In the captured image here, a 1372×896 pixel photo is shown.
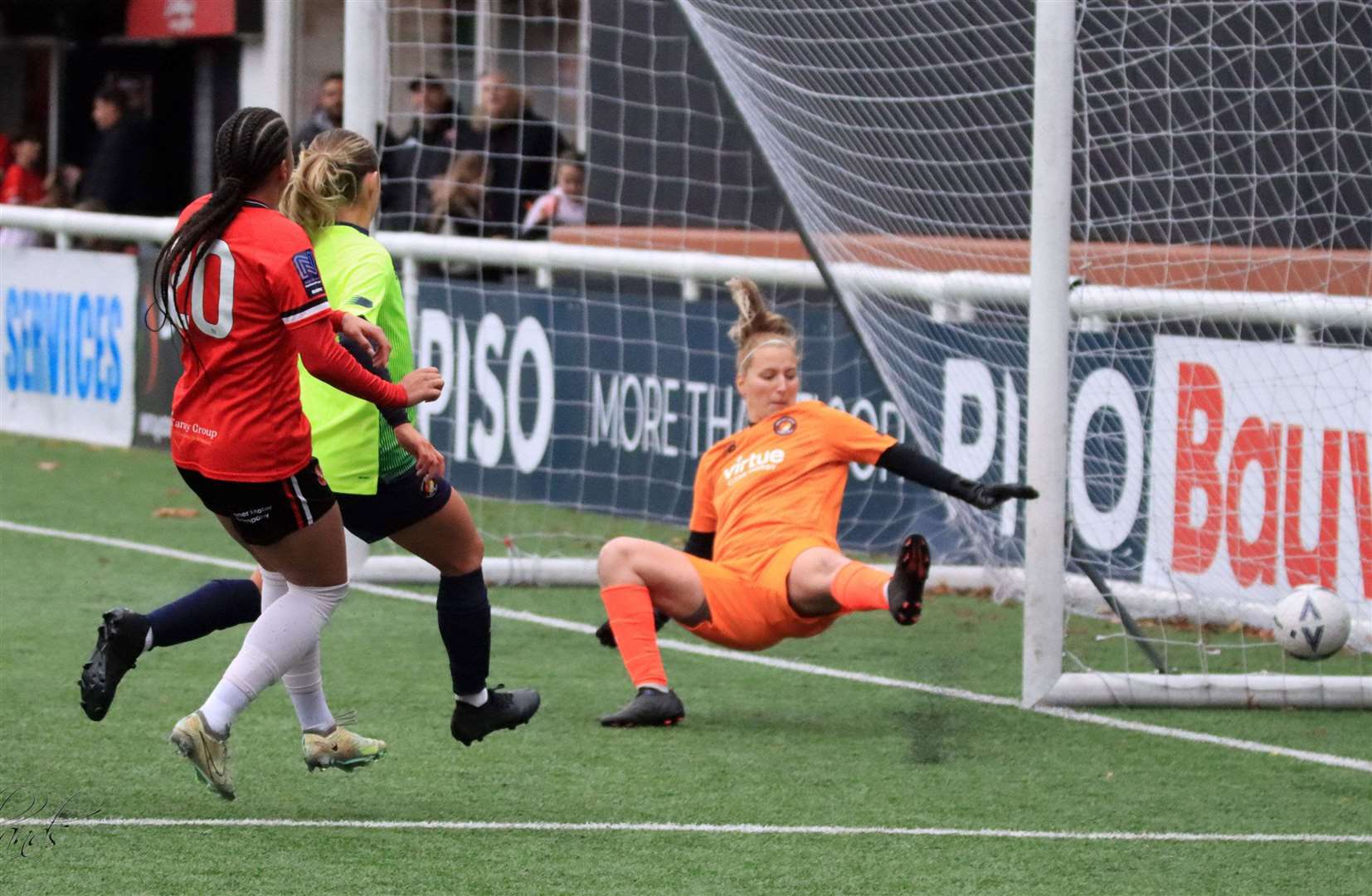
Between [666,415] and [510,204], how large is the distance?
1323 millimetres

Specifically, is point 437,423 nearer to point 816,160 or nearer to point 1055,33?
point 816,160

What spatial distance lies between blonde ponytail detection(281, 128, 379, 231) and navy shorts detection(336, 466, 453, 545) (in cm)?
65

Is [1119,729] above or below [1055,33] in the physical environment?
below

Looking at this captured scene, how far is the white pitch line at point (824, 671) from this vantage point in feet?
19.7

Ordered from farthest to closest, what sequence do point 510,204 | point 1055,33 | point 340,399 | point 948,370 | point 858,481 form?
point 510,204
point 858,481
point 948,370
point 1055,33
point 340,399

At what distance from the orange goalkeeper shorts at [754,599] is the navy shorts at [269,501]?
1.66m

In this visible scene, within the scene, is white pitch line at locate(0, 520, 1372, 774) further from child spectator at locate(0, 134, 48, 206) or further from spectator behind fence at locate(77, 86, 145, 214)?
child spectator at locate(0, 134, 48, 206)

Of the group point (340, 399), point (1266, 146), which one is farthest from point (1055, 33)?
point (340, 399)

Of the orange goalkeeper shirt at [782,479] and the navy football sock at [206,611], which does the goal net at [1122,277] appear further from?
the navy football sock at [206,611]

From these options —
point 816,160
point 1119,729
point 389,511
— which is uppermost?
point 816,160

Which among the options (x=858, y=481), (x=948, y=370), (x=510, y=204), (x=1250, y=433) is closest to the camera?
(x=1250, y=433)

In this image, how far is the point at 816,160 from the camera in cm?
805

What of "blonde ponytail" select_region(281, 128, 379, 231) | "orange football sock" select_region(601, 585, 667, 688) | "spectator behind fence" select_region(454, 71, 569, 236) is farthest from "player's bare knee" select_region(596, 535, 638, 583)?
"spectator behind fence" select_region(454, 71, 569, 236)

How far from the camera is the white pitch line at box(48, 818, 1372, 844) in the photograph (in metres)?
4.91
